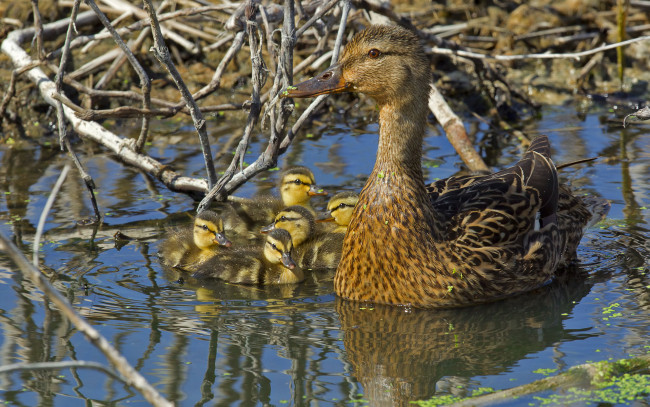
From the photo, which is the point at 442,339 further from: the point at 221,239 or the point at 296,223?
the point at 221,239

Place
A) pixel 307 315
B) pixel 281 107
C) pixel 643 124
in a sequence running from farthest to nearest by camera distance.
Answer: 1. pixel 643 124
2. pixel 281 107
3. pixel 307 315

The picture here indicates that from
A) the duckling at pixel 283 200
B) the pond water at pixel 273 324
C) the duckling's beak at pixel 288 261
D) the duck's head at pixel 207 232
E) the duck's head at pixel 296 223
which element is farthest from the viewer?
the duckling at pixel 283 200

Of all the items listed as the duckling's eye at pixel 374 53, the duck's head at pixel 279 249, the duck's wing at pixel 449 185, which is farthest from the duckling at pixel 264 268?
the duckling's eye at pixel 374 53

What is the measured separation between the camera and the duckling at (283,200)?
18.9ft

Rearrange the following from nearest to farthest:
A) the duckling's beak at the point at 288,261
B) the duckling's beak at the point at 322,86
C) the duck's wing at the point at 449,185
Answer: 1. the duckling's beak at the point at 322,86
2. the duckling's beak at the point at 288,261
3. the duck's wing at the point at 449,185

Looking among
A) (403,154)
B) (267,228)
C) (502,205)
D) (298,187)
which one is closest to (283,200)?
(298,187)

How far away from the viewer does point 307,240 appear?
5.42 metres

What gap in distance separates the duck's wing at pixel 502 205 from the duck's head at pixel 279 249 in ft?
2.68

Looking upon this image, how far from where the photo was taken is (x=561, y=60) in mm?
8930

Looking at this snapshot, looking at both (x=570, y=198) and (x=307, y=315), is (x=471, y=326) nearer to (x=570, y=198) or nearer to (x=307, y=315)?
(x=307, y=315)

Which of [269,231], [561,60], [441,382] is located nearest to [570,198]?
[269,231]

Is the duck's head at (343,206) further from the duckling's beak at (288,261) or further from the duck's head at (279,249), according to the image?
the duckling's beak at (288,261)

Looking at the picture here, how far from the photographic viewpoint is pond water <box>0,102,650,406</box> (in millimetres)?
3576

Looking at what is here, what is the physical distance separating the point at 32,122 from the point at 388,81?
459cm
